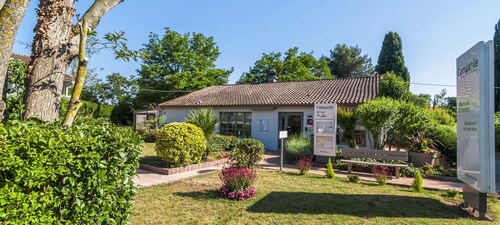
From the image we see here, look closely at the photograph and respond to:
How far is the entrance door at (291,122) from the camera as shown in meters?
17.3

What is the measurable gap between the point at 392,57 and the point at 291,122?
86.5 feet

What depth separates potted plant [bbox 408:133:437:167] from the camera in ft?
34.9

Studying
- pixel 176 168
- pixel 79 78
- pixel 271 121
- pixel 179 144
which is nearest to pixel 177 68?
pixel 271 121

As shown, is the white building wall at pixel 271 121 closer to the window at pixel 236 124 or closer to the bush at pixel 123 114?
the window at pixel 236 124

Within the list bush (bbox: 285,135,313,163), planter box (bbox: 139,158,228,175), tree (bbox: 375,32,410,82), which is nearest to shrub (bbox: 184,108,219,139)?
planter box (bbox: 139,158,228,175)

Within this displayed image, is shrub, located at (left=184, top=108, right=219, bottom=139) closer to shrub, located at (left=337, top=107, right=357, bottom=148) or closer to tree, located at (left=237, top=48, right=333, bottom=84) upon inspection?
shrub, located at (left=337, top=107, right=357, bottom=148)

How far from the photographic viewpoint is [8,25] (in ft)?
8.88

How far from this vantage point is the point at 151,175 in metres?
9.08

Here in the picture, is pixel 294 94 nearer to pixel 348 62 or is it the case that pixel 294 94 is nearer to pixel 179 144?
pixel 179 144

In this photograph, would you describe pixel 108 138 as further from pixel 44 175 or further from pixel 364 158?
pixel 364 158

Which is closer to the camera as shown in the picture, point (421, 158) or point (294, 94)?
point (421, 158)

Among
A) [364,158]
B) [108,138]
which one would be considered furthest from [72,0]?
[364,158]

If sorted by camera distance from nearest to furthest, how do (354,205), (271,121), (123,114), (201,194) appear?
(354,205) → (201,194) → (271,121) → (123,114)

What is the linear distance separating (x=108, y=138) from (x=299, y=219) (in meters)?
3.58
